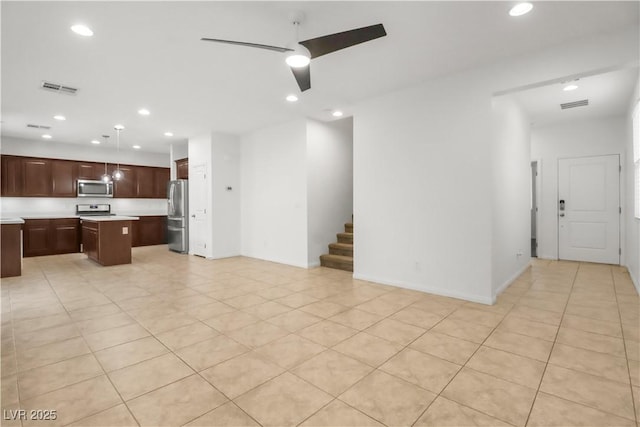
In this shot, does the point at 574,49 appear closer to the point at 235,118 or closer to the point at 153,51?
the point at 153,51

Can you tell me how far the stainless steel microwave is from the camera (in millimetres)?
8125

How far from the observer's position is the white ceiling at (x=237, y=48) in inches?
102

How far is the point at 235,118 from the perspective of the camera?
5.85 meters

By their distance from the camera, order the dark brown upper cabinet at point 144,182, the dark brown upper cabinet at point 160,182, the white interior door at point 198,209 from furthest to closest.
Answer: the dark brown upper cabinet at point 160,182, the dark brown upper cabinet at point 144,182, the white interior door at point 198,209

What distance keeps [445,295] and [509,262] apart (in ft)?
4.36

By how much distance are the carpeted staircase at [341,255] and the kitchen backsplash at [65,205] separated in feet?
20.8

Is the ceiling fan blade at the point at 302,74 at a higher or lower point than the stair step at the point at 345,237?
higher

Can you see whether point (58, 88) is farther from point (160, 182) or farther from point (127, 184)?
point (160, 182)

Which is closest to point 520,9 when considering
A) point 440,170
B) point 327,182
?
point 440,170

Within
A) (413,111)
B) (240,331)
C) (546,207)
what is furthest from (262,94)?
(546,207)

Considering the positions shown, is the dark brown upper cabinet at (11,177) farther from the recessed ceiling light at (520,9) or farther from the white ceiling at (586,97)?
the white ceiling at (586,97)

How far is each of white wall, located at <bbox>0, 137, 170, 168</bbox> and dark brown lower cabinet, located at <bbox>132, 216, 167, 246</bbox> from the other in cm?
174

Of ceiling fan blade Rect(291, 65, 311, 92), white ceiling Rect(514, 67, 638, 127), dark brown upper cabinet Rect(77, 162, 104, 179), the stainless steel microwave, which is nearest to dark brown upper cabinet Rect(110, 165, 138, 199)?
the stainless steel microwave

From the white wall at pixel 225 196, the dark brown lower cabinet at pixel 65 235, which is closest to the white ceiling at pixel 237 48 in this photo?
the white wall at pixel 225 196
